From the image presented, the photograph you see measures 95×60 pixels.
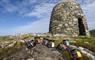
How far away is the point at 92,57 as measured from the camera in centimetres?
1056

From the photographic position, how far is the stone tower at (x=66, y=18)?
2517 centimetres

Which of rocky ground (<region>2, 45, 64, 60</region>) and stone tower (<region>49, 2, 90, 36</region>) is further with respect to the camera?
stone tower (<region>49, 2, 90, 36</region>)

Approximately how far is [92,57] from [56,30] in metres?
15.1

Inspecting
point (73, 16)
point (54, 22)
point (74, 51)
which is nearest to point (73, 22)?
point (73, 16)

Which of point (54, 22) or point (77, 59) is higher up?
point (54, 22)

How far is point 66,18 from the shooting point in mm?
25406

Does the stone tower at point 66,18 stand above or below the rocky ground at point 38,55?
above

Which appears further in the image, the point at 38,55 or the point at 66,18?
the point at 66,18

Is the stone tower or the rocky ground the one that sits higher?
the stone tower

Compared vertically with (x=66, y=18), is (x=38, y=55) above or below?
below

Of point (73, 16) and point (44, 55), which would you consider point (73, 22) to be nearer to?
point (73, 16)

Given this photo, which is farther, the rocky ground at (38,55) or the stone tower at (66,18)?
the stone tower at (66,18)

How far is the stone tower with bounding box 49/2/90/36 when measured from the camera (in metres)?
25.2

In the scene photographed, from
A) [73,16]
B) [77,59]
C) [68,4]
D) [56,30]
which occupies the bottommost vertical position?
[77,59]
